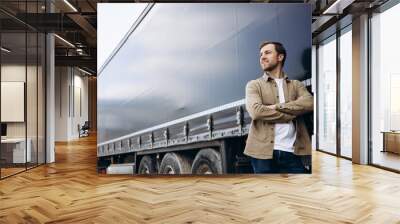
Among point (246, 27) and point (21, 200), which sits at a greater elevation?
point (246, 27)

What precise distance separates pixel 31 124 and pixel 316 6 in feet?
19.3

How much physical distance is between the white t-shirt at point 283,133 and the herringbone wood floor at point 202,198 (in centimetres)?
56

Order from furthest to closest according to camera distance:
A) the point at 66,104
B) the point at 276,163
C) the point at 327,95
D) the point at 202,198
A: 1. the point at 66,104
2. the point at 327,95
3. the point at 276,163
4. the point at 202,198

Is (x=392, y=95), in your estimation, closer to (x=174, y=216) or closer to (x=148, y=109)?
(x=148, y=109)

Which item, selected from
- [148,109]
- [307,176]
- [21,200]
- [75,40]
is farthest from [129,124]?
[75,40]

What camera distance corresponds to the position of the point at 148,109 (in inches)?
247

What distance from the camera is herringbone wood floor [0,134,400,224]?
12.9 ft

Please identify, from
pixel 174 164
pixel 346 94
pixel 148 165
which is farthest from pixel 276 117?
pixel 346 94

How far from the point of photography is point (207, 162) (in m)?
6.12

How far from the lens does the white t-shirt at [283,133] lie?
19.5 ft

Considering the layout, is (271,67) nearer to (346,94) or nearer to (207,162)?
(207,162)

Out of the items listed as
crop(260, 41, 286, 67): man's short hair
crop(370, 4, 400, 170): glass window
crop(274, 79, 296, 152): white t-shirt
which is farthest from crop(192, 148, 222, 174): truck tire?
crop(370, 4, 400, 170): glass window

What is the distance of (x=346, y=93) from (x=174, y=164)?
4.88 meters

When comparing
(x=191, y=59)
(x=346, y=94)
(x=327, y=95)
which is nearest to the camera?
(x=191, y=59)
